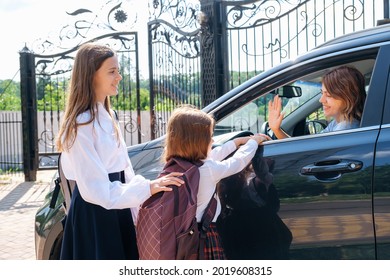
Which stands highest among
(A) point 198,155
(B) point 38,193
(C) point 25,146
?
(A) point 198,155

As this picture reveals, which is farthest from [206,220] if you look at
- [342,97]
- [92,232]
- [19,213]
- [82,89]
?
[19,213]

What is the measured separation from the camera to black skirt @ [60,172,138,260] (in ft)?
7.10

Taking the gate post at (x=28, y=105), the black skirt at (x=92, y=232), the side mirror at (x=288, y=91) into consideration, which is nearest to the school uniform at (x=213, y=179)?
the black skirt at (x=92, y=232)

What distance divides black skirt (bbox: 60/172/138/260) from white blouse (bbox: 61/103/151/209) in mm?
83

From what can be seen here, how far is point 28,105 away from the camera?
9.70m

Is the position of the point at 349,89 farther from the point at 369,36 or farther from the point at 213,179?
the point at 213,179

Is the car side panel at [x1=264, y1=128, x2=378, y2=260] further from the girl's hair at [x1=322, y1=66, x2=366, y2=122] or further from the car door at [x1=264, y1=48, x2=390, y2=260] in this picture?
the girl's hair at [x1=322, y1=66, x2=366, y2=122]

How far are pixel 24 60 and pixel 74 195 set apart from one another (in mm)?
8156

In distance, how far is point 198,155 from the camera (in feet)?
7.52

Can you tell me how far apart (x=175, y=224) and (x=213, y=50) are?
5353 millimetres

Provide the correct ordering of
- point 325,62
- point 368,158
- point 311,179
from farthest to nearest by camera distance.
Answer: point 325,62
point 311,179
point 368,158

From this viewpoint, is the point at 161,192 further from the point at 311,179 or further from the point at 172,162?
the point at 311,179

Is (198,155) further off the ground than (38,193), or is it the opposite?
(198,155)

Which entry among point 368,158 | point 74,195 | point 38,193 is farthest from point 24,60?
point 368,158
